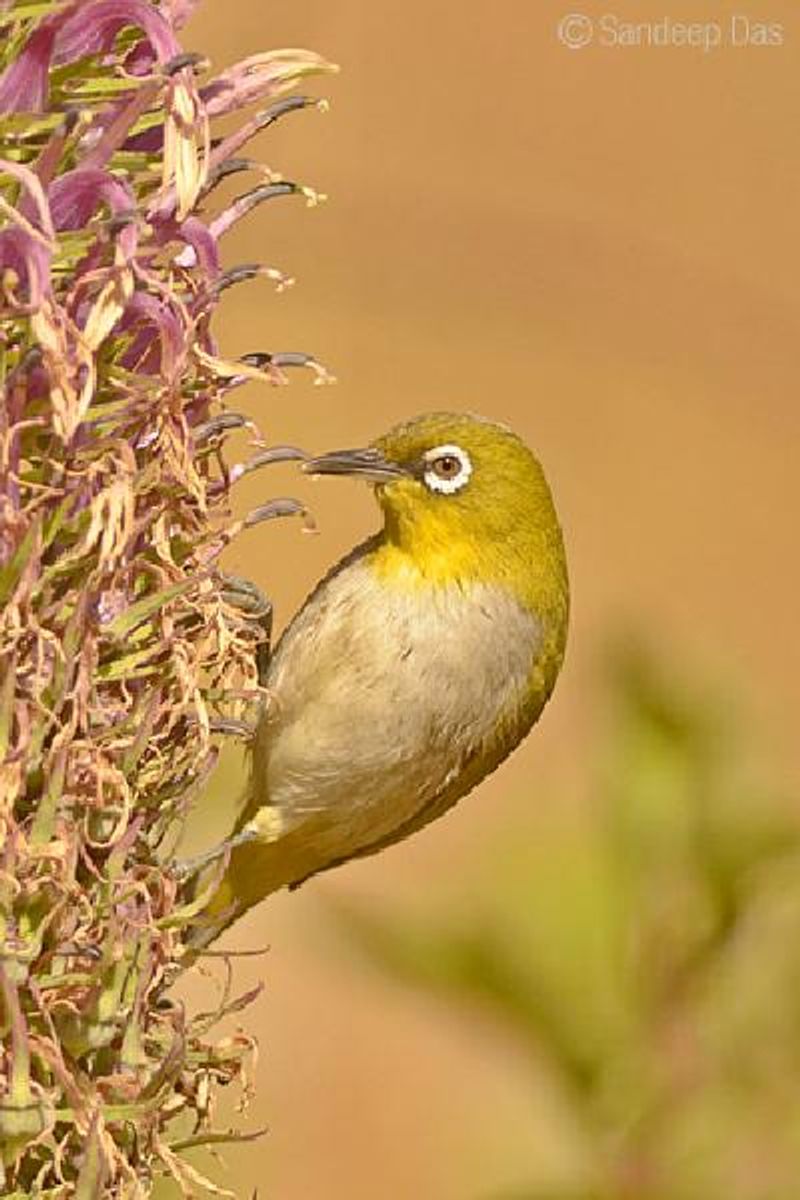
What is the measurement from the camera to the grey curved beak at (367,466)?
2436 millimetres

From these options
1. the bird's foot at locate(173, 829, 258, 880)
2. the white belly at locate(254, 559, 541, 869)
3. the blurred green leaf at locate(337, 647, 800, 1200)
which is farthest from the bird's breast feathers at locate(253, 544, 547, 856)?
the bird's foot at locate(173, 829, 258, 880)

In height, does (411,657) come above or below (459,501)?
below

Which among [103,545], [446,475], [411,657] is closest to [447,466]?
[446,475]

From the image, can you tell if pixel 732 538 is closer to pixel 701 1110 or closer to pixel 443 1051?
pixel 443 1051

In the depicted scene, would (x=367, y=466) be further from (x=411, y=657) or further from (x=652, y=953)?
(x=652, y=953)

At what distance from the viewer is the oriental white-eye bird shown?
2439mm

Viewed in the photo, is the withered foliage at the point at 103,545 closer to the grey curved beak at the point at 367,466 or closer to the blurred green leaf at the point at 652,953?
the blurred green leaf at the point at 652,953

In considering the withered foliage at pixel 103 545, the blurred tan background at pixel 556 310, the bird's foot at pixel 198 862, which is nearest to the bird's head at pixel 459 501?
the bird's foot at pixel 198 862

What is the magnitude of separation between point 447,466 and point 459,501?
33mm

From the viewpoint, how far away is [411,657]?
8.16 ft

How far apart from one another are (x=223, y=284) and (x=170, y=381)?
0.32ft

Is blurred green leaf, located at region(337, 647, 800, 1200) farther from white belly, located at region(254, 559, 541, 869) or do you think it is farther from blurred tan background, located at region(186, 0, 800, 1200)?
blurred tan background, located at region(186, 0, 800, 1200)

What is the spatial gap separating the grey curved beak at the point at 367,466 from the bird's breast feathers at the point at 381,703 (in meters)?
0.08

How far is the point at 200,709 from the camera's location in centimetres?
165
